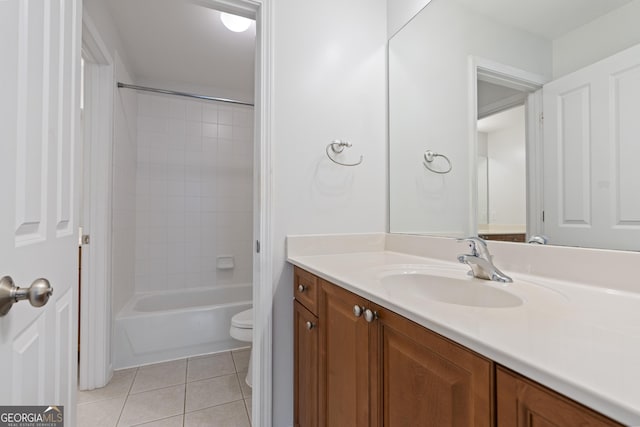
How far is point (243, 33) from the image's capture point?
81.5 inches

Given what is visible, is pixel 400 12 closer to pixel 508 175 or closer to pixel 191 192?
pixel 508 175

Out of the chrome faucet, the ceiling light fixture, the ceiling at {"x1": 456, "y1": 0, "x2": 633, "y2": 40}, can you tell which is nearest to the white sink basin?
the chrome faucet

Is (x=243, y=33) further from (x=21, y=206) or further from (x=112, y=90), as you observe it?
(x=21, y=206)

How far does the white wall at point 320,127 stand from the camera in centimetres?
135

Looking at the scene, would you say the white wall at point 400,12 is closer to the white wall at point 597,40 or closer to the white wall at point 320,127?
the white wall at point 320,127

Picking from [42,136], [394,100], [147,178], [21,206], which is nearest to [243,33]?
[394,100]

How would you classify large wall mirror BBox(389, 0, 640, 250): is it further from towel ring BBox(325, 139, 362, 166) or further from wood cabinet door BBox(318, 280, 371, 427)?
wood cabinet door BBox(318, 280, 371, 427)

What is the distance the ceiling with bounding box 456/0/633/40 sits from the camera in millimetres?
864

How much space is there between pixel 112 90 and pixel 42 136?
151 centimetres

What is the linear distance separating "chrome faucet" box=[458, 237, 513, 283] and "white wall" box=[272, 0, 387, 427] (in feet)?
2.09

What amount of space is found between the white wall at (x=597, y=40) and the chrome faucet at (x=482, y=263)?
2.02 feet

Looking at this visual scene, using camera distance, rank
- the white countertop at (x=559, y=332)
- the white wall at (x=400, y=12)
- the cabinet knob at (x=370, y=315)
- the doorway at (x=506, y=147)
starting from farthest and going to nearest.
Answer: the white wall at (x=400, y=12) → the doorway at (x=506, y=147) → the cabinet knob at (x=370, y=315) → the white countertop at (x=559, y=332)

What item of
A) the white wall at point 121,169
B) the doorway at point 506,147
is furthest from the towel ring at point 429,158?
the white wall at point 121,169

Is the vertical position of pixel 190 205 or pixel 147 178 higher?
pixel 147 178
